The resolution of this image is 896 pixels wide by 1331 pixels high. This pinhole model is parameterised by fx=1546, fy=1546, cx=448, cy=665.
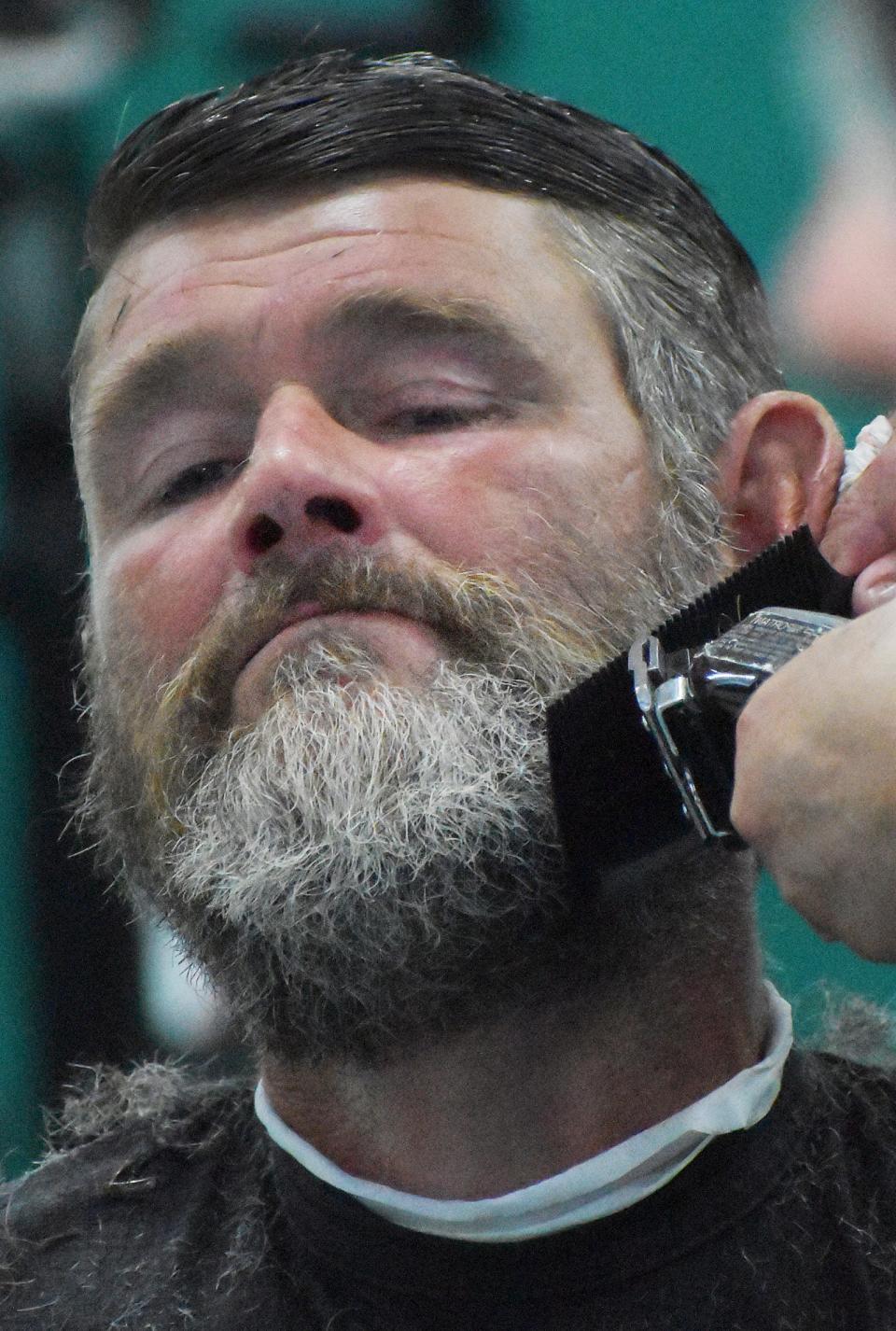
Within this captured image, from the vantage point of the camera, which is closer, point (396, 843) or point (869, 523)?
point (869, 523)

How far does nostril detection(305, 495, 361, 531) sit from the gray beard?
42 mm

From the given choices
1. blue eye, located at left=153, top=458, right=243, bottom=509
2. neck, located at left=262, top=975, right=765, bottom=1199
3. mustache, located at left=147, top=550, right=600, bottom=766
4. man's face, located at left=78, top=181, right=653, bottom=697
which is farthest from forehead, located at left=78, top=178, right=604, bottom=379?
neck, located at left=262, top=975, right=765, bottom=1199

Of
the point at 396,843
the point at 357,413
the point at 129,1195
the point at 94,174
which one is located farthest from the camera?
the point at 94,174

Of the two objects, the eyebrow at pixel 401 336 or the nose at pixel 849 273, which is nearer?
the eyebrow at pixel 401 336

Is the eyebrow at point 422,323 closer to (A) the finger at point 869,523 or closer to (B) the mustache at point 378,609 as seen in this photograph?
(B) the mustache at point 378,609

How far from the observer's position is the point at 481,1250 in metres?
1.08

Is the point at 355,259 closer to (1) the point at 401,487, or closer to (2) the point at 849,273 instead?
(1) the point at 401,487

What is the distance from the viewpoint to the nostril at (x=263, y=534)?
3.60 feet

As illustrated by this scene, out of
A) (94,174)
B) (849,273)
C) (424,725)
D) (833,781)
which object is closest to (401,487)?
(424,725)

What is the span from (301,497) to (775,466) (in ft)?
1.46

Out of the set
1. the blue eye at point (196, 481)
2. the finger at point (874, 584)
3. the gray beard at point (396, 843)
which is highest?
the finger at point (874, 584)

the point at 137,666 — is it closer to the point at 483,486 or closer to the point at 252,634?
the point at 252,634

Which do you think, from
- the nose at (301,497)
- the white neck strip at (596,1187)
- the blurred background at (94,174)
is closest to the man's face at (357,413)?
the nose at (301,497)

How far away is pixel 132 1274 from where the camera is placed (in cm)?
120
